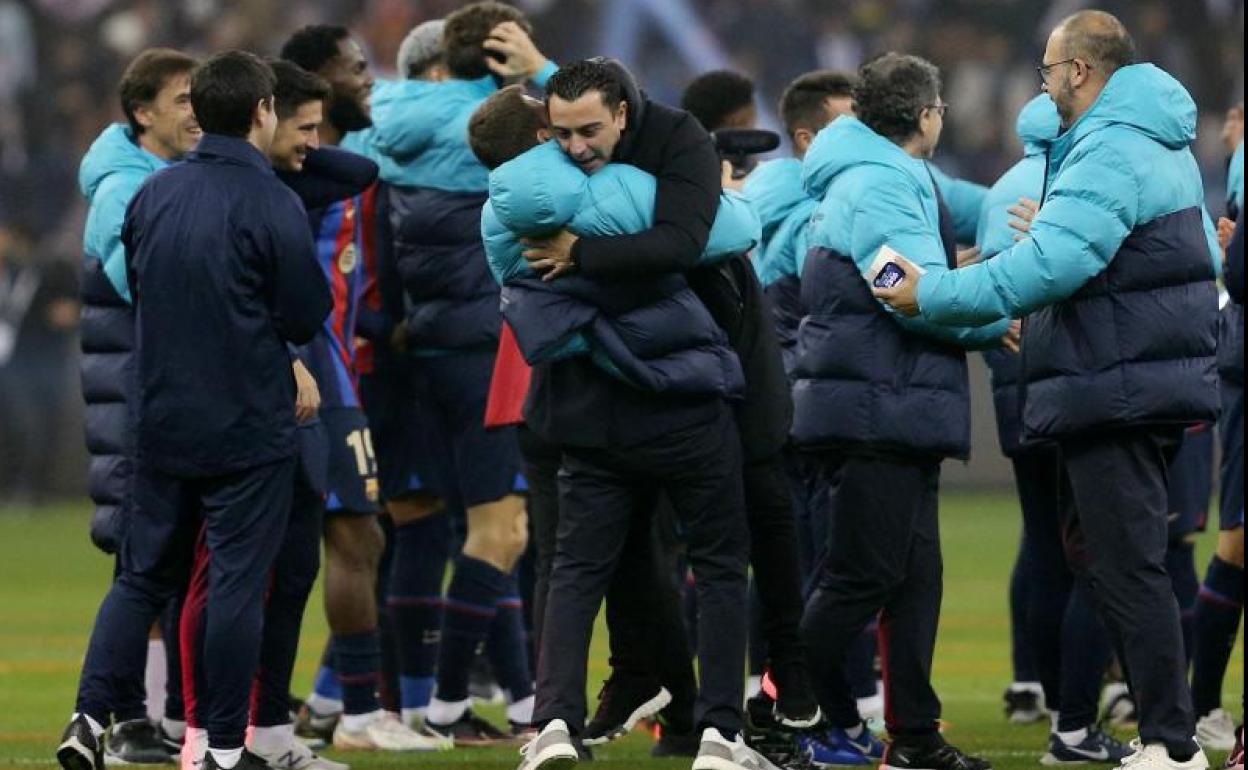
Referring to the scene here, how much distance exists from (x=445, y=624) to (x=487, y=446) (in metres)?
0.66

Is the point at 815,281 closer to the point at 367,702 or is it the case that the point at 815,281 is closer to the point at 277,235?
the point at 277,235

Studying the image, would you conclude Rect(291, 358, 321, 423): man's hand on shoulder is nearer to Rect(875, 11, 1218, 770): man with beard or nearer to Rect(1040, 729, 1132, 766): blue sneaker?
Rect(875, 11, 1218, 770): man with beard

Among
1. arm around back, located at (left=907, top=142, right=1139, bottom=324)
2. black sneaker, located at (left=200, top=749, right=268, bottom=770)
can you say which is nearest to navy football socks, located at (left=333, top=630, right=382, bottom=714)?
black sneaker, located at (left=200, top=749, right=268, bottom=770)

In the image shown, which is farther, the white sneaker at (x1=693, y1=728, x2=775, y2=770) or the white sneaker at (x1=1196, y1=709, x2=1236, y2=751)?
the white sneaker at (x1=1196, y1=709, x2=1236, y2=751)

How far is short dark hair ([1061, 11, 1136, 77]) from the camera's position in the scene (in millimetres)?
7176

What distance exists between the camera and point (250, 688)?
739 centimetres

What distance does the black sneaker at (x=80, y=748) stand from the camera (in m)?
7.22

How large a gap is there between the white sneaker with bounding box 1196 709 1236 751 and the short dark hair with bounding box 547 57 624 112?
10.1ft

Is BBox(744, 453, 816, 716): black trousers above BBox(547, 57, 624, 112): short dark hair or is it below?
below

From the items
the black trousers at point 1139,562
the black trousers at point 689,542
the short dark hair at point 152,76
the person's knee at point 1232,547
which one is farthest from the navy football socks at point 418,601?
the black trousers at point 1139,562

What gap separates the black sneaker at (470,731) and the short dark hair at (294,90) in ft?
7.51

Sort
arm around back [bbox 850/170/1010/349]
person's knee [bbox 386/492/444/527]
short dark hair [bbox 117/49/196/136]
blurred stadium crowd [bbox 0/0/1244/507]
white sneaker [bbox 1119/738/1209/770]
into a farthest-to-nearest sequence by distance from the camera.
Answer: blurred stadium crowd [bbox 0/0/1244/507], person's knee [bbox 386/492/444/527], short dark hair [bbox 117/49/196/136], arm around back [bbox 850/170/1010/349], white sneaker [bbox 1119/738/1209/770]

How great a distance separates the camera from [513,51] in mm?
9102

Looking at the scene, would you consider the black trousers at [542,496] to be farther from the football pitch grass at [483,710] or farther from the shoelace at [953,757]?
the shoelace at [953,757]
